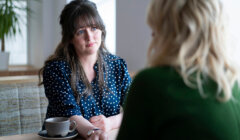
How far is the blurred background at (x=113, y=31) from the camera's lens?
5.58 ft

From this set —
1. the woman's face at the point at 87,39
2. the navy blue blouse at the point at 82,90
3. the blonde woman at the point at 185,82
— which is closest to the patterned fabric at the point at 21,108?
the navy blue blouse at the point at 82,90

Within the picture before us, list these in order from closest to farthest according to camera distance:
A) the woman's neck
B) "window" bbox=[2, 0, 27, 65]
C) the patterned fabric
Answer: the woman's neck → the patterned fabric → "window" bbox=[2, 0, 27, 65]

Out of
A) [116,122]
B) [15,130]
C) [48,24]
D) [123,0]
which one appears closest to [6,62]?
[48,24]

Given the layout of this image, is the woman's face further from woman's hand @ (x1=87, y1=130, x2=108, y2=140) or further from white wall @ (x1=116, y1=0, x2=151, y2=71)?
white wall @ (x1=116, y1=0, x2=151, y2=71)

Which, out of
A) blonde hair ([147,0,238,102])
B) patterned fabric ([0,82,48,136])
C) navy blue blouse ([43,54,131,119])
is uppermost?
blonde hair ([147,0,238,102])

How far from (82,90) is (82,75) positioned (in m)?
0.08

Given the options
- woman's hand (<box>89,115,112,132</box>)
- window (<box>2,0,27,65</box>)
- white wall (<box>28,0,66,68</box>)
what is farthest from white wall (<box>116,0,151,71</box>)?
window (<box>2,0,27,65</box>)

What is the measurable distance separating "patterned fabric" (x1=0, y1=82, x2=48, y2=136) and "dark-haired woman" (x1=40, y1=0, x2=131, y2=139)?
0.49m

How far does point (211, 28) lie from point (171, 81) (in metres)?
0.17

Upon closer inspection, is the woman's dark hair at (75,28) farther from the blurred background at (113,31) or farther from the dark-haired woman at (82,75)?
the blurred background at (113,31)

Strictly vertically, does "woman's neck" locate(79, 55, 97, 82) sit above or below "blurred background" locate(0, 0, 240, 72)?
below

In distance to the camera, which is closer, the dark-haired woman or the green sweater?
the green sweater

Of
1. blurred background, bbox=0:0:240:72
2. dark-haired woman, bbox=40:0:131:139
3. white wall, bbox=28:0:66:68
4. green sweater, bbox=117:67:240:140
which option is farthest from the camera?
white wall, bbox=28:0:66:68

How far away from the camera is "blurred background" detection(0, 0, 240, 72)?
1.70 m
